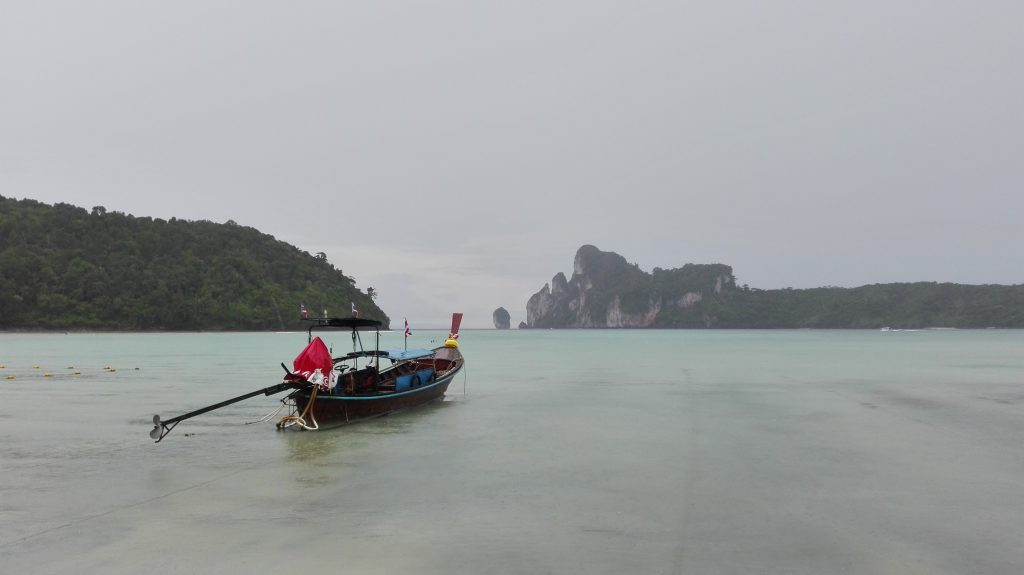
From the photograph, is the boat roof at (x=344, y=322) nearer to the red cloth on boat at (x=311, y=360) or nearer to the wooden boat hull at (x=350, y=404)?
the red cloth on boat at (x=311, y=360)

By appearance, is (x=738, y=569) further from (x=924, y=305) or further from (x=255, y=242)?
(x=924, y=305)

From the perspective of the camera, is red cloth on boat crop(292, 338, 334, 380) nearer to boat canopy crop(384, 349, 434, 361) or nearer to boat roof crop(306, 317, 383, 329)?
boat roof crop(306, 317, 383, 329)

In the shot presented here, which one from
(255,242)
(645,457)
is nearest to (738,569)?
(645,457)

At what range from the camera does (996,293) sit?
159m

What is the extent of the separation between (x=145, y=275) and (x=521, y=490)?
11128cm

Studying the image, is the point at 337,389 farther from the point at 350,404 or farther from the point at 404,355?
the point at 404,355

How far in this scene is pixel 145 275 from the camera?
343 ft

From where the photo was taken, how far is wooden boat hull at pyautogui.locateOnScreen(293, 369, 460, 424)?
16344 millimetres

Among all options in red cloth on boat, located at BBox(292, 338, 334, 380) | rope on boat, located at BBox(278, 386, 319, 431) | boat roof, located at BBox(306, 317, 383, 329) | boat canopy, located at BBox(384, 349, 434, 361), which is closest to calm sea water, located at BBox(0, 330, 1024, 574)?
rope on boat, located at BBox(278, 386, 319, 431)

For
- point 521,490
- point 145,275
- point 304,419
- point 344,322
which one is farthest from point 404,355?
point 145,275

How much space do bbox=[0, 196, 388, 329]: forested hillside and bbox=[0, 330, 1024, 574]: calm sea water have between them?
87.5 metres

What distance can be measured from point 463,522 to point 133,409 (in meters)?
16.1

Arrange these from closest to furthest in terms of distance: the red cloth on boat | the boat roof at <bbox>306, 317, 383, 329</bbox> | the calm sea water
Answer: the calm sea water, the red cloth on boat, the boat roof at <bbox>306, 317, 383, 329</bbox>

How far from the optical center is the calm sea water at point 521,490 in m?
7.20
